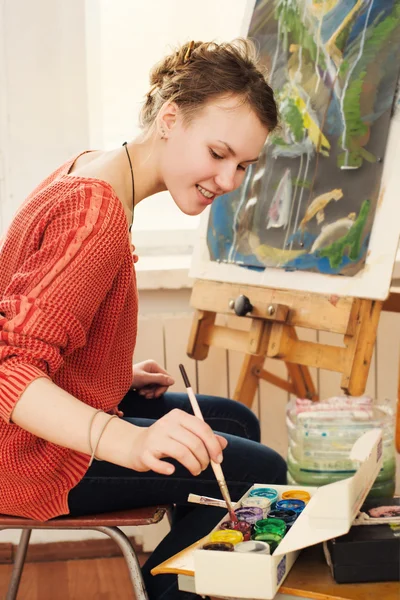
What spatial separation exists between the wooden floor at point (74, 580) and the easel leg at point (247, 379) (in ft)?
2.02

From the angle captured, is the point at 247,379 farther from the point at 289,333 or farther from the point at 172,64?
the point at 172,64

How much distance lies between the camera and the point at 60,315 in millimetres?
1033

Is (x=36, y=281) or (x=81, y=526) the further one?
(x=81, y=526)

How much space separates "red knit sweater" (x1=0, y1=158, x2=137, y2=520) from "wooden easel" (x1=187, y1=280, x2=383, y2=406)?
2.19ft

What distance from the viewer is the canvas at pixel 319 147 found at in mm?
1822

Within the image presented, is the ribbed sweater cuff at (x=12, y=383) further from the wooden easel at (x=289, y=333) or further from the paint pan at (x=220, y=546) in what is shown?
the wooden easel at (x=289, y=333)

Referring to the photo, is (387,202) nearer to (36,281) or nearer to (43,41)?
(36,281)

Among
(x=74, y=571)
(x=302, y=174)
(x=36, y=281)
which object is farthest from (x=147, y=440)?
(x=74, y=571)

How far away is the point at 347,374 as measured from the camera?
5.93 feet

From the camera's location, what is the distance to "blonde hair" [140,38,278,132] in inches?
50.9

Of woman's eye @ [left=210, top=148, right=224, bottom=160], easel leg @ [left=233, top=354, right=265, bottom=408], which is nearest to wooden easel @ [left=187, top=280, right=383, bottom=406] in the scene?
easel leg @ [left=233, top=354, right=265, bottom=408]

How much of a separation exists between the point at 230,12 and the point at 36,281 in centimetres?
→ 186

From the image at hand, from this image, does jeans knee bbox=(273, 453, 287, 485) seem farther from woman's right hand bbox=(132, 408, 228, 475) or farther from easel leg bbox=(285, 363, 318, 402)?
easel leg bbox=(285, 363, 318, 402)

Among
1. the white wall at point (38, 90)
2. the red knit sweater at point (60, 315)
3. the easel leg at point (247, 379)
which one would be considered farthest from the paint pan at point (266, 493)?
the white wall at point (38, 90)
